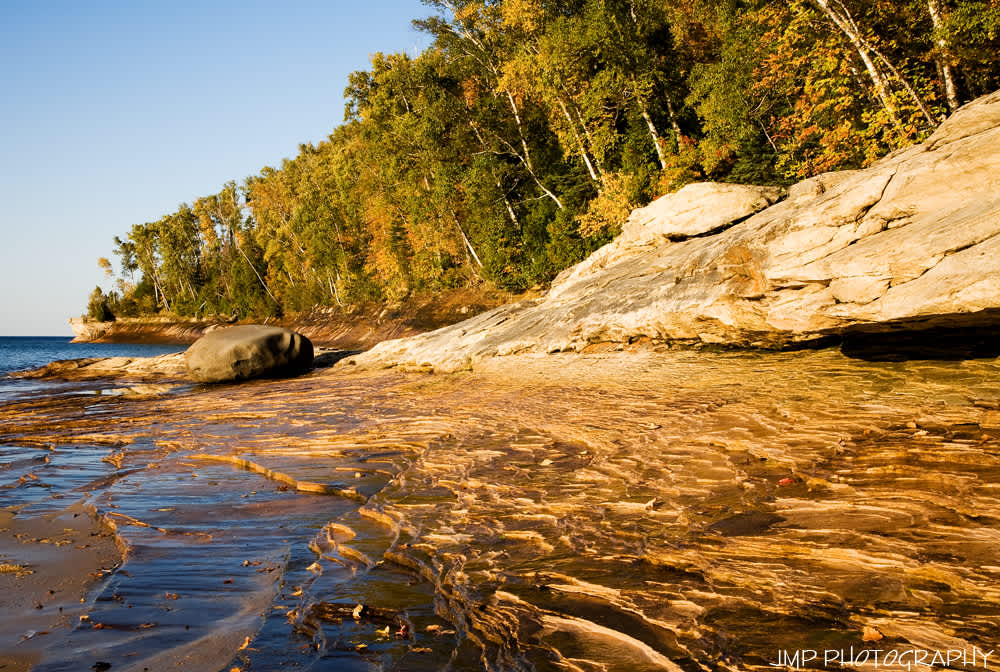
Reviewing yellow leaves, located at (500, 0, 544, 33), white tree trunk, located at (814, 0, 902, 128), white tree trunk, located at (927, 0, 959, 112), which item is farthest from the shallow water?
yellow leaves, located at (500, 0, 544, 33)

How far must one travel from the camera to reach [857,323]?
7.89 metres

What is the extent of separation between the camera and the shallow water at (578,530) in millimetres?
2992

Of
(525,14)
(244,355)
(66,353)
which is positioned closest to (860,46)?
(525,14)

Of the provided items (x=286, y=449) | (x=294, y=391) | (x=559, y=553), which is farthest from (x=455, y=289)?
(x=559, y=553)

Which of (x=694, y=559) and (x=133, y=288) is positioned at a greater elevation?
(x=133, y=288)

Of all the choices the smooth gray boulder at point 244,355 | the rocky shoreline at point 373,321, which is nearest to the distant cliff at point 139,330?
the rocky shoreline at point 373,321

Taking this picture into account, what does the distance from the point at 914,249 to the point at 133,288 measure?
11807 cm

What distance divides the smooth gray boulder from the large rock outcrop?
10.7 m

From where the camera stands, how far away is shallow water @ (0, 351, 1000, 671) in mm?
2992

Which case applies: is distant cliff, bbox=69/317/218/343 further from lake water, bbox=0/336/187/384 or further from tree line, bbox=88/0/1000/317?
tree line, bbox=88/0/1000/317

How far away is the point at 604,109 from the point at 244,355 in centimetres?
1993

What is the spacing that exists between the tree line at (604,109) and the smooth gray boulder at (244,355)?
14274mm

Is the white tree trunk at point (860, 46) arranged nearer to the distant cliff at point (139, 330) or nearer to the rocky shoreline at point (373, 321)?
the rocky shoreline at point (373, 321)

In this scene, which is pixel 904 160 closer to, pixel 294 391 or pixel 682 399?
pixel 682 399
